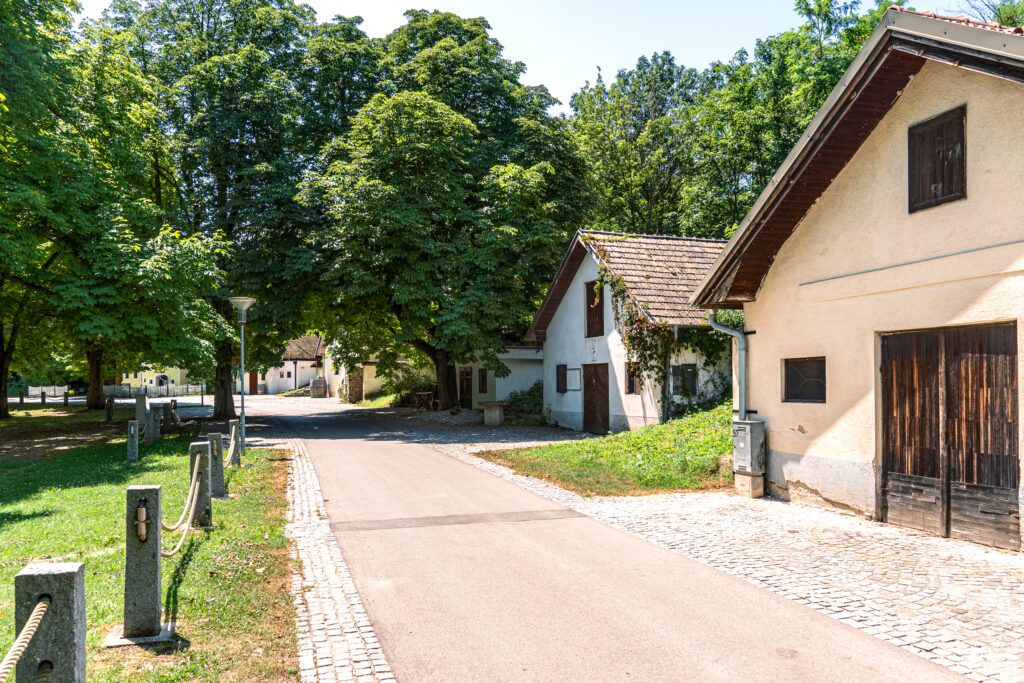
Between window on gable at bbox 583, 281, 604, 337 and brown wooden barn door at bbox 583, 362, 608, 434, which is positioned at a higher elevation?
window on gable at bbox 583, 281, 604, 337

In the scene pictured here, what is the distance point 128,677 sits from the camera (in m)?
4.47

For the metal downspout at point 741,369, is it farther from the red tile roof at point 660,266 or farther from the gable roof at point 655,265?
the red tile roof at point 660,266

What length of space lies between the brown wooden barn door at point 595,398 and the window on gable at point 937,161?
14322 mm

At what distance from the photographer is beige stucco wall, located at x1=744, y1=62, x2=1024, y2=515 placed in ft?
25.1

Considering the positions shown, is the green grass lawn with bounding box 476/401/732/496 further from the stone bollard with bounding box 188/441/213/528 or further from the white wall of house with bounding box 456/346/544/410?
the white wall of house with bounding box 456/346/544/410

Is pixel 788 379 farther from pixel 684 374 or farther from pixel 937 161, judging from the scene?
pixel 684 374

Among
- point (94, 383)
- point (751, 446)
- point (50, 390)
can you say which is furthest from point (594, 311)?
point (50, 390)

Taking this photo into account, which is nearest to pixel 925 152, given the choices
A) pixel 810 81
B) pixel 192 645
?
pixel 192 645

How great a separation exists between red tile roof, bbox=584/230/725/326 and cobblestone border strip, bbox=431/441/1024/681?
10855 millimetres

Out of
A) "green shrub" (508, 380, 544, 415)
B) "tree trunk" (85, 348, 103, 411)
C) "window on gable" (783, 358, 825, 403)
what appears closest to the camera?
"window on gable" (783, 358, 825, 403)

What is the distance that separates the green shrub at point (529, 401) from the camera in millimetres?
28672

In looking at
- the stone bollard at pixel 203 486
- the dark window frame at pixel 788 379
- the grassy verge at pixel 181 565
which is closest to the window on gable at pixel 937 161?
the dark window frame at pixel 788 379

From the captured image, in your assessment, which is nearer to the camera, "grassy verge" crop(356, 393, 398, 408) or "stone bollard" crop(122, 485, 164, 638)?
"stone bollard" crop(122, 485, 164, 638)

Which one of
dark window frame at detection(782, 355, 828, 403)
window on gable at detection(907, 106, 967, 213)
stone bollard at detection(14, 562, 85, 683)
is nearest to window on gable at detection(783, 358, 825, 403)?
dark window frame at detection(782, 355, 828, 403)
